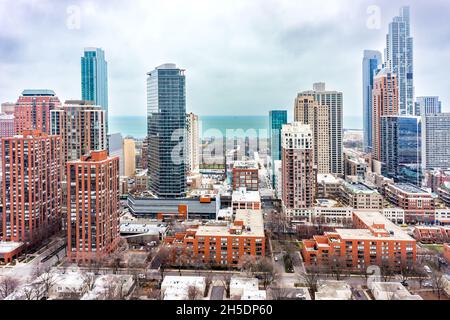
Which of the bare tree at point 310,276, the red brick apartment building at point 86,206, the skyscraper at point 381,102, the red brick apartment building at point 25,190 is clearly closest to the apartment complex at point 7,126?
the red brick apartment building at point 25,190


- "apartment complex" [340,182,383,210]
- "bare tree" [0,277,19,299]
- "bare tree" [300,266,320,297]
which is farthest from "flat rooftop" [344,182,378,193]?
"bare tree" [0,277,19,299]

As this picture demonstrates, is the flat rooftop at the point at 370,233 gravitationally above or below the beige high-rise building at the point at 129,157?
below

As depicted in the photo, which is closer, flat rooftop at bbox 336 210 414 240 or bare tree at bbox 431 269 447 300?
bare tree at bbox 431 269 447 300

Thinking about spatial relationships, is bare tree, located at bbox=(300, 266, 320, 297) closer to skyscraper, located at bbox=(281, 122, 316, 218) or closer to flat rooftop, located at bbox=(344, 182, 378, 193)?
skyscraper, located at bbox=(281, 122, 316, 218)

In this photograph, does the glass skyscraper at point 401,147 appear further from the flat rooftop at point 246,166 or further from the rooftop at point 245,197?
the rooftop at point 245,197
